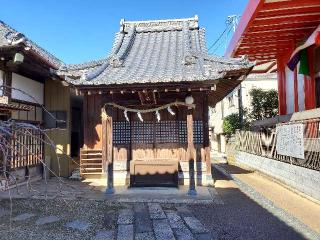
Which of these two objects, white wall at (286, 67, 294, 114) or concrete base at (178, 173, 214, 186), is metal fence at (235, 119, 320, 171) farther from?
concrete base at (178, 173, 214, 186)

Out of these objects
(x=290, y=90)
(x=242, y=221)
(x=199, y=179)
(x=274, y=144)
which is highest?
(x=290, y=90)

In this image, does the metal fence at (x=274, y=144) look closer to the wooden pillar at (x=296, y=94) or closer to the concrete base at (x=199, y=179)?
the wooden pillar at (x=296, y=94)

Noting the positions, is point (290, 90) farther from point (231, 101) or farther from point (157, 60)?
point (231, 101)

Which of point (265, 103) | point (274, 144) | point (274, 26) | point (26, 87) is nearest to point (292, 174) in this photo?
point (274, 144)

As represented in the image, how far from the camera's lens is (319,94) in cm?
1162

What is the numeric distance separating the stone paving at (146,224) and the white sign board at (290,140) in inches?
189

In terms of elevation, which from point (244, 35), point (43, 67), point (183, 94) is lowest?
point (183, 94)

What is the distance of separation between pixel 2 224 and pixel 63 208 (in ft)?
5.46

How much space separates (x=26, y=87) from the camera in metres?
12.0

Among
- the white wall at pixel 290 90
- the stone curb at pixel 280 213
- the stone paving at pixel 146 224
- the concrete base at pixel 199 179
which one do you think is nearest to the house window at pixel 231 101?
the white wall at pixel 290 90

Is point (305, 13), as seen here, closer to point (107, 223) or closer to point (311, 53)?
point (311, 53)

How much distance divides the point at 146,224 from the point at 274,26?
8.26m

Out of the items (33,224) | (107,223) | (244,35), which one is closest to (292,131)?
(244,35)

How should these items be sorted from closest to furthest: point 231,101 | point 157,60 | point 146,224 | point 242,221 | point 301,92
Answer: point 146,224 < point 242,221 < point 157,60 < point 301,92 < point 231,101
